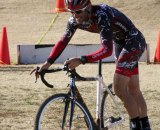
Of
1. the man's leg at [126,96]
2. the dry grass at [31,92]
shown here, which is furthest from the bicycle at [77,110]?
the dry grass at [31,92]

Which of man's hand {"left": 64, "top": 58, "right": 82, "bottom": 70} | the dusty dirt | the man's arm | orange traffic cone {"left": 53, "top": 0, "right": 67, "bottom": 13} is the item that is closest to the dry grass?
the man's arm

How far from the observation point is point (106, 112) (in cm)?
681

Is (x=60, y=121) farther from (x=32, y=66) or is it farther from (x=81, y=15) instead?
(x=32, y=66)

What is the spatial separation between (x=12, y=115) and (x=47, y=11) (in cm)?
1274

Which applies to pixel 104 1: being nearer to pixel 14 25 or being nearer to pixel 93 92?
pixel 14 25

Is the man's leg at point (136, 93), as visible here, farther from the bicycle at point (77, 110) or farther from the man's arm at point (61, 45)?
the man's arm at point (61, 45)

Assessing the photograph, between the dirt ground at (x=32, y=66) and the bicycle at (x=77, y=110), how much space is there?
Answer: 1.06m

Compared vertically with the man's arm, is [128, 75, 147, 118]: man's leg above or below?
below

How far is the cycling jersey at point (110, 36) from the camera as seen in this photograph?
5.97m

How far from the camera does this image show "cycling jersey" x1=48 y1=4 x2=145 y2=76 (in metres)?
5.97

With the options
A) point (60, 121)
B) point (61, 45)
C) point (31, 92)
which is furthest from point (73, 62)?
point (31, 92)

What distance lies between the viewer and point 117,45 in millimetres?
6570

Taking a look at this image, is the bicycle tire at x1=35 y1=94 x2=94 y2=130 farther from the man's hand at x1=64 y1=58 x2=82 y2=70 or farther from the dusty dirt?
the dusty dirt

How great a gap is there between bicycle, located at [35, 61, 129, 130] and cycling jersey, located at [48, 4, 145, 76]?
26 centimetres
